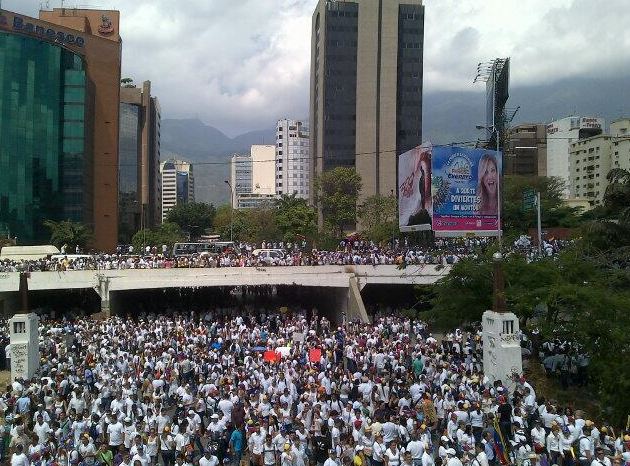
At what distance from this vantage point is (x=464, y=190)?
32469mm

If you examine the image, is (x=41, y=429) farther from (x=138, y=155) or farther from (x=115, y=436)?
(x=138, y=155)

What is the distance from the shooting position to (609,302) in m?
16.1

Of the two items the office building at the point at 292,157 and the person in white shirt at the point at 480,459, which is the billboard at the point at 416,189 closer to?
the person in white shirt at the point at 480,459

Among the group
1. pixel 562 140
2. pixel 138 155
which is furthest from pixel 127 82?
pixel 562 140

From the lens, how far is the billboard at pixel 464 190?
32.2m

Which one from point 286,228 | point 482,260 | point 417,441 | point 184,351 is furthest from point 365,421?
point 286,228

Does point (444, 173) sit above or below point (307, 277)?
above

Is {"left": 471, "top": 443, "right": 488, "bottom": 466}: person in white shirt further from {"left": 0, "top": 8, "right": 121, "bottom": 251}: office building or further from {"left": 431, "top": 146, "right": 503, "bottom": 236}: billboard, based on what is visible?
{"left": 0, "top": 8, "right": 121, "bottom": 251}: office building

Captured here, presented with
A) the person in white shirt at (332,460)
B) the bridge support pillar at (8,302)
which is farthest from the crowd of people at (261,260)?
the person in white shirt at (332,460)

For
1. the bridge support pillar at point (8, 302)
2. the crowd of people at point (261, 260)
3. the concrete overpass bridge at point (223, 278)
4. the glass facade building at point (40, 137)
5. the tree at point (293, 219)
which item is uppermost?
the glass facade building at point (40, 137)

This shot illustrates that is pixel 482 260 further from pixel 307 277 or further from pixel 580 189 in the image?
pixel 580 189

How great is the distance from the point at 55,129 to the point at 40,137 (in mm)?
1656

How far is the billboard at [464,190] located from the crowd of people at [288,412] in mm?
14217

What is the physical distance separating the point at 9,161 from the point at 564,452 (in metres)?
57.7
